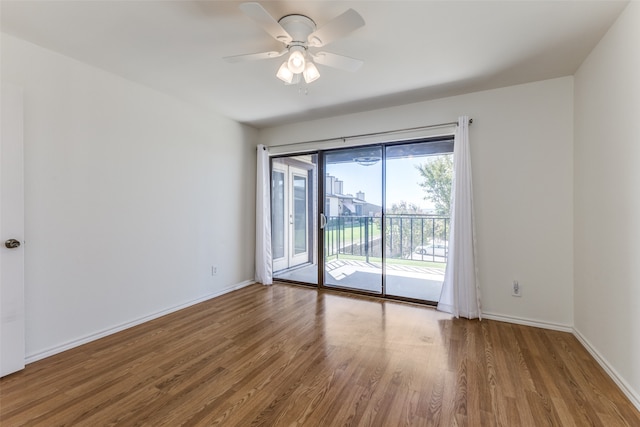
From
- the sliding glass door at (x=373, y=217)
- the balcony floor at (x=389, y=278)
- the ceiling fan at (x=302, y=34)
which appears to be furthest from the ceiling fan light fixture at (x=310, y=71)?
the balcony floor at (x=389, y=278)

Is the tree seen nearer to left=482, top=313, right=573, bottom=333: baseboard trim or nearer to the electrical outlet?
the electrical outlet

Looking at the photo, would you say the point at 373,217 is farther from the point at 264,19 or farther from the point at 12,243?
the point at 12,243

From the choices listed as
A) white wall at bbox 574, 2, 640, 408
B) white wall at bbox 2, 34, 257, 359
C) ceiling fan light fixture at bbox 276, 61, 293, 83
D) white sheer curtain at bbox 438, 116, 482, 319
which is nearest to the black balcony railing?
white sheer curtain at bbox 438, 116, 482, 319

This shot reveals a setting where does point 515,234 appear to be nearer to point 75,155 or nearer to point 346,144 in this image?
point 346,144

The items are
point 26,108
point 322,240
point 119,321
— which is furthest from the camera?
point 322,240

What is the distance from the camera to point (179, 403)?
68.9 inches

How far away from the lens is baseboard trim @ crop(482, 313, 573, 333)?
276cm

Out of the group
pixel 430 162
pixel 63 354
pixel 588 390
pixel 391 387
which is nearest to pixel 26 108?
pixel 63 354

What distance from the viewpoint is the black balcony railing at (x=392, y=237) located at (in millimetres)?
3557

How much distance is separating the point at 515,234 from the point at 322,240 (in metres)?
2.36

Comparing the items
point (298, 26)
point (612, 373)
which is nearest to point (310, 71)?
point (298, 26)

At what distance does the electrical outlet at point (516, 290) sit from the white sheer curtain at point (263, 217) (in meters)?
3.17

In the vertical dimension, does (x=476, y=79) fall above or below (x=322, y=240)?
above

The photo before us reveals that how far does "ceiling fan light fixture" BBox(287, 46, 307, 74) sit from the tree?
213cm
